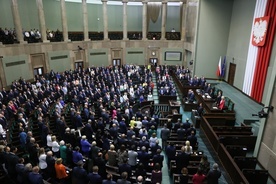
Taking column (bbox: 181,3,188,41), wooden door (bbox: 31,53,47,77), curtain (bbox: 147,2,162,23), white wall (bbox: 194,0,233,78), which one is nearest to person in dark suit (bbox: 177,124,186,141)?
white wall (bbox: 194,0,233,78)

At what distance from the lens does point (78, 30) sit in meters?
25.6

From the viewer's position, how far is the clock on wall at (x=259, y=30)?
1261 centimetres

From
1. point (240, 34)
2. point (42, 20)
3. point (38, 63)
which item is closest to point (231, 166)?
point (240, 34)

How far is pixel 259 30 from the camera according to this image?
13.2m

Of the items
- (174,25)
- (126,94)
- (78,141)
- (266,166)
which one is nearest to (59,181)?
(78,141)

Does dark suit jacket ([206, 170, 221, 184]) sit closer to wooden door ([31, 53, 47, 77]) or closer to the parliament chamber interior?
the parliament chamber interior

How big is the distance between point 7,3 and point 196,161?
2021cm

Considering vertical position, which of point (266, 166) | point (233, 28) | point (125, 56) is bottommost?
point (266, 166)

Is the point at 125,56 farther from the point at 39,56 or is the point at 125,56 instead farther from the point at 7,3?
the point at 7,3

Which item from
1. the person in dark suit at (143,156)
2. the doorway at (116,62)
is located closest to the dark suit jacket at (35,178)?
the person in dark suit at (143,156)

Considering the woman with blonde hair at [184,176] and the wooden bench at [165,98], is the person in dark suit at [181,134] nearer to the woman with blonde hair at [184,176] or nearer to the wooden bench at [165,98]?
the woman with blonde hair at [184,176]

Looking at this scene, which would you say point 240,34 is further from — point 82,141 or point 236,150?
point 82,141

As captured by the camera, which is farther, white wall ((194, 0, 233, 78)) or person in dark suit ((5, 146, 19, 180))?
white wall ((194, 0, 233, 78))

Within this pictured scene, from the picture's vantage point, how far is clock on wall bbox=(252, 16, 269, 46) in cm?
1261
